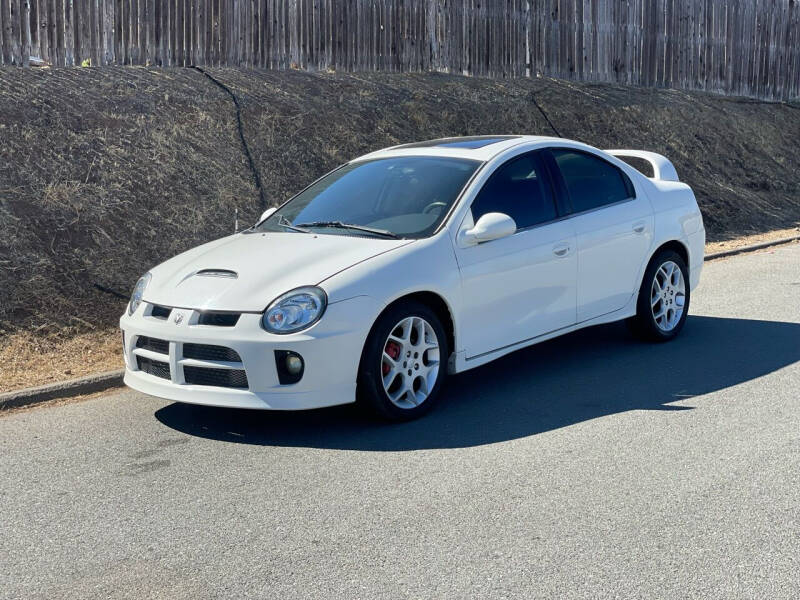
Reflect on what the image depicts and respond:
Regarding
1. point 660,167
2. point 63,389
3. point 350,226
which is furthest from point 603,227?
point 63,389

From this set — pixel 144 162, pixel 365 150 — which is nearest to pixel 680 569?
pixel 144 162

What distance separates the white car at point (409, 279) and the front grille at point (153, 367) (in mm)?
11

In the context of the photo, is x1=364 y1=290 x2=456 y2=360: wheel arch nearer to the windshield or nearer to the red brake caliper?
the red brake caliper

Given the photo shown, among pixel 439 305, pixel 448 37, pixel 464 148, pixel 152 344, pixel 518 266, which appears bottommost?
pixel 152 344

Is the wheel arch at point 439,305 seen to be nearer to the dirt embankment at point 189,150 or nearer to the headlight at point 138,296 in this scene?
the headlight at point 138,296

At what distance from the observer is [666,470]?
5328 millimetres

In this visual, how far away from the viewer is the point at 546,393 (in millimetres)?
6918

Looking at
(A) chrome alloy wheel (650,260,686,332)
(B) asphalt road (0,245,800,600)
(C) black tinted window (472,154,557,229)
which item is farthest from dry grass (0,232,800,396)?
(A) chrome alloy wheel (650,260,686,332)

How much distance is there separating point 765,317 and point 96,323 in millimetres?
5778

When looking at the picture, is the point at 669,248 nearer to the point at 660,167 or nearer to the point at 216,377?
the point at 660,167

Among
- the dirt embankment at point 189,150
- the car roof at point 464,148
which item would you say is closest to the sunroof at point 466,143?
the car roof at point 464,148

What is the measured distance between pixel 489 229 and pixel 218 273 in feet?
5.58

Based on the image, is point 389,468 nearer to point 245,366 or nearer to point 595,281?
point 245,366

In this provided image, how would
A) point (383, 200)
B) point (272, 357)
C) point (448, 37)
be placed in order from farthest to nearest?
1. point (448, 37)
2. point (383, 200)
3. point (272, 357)
